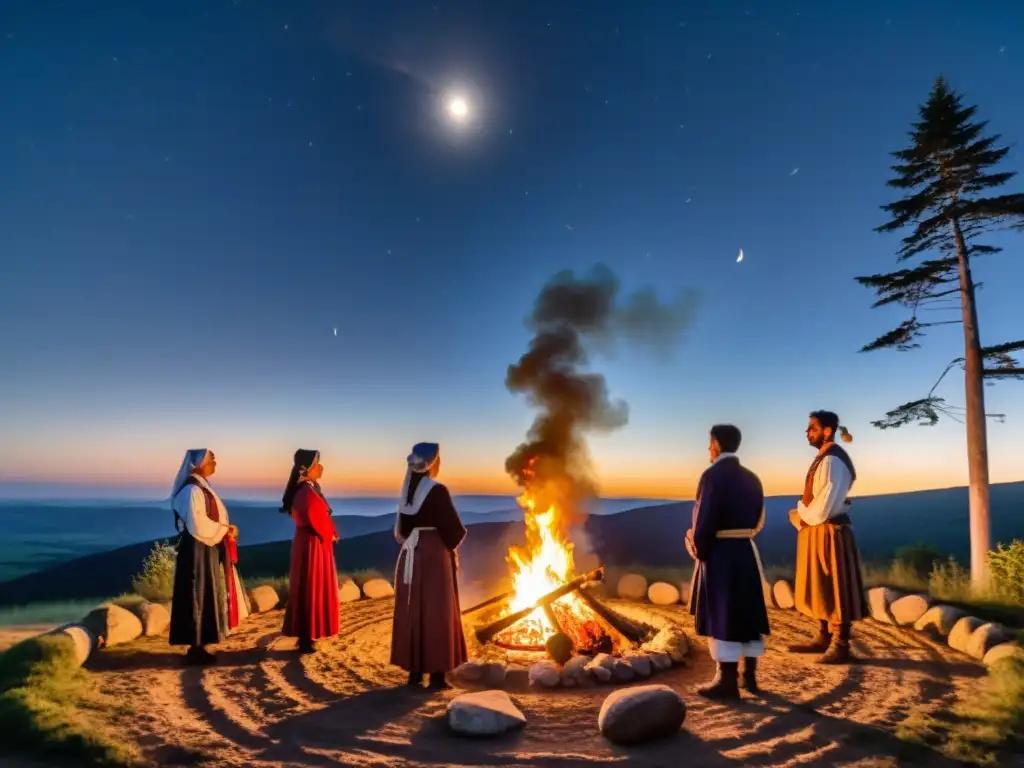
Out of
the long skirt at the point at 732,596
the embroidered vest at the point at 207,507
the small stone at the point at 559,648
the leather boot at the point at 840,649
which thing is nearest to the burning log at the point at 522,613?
the small stone at the point at 559,648

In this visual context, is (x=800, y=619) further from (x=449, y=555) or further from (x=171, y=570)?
(x=171, y=570)

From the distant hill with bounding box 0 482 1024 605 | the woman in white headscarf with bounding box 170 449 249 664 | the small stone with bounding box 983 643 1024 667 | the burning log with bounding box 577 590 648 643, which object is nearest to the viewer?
the small stone with bounding box 983 643 1024 667

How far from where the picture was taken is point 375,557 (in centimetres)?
3123

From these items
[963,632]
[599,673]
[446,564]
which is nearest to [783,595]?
[963,632]

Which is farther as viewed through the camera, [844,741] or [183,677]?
[183,677]

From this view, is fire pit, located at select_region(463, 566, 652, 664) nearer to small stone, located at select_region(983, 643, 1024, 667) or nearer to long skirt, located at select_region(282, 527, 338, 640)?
long skirt, located at select_region(282, 527, 338, 640)

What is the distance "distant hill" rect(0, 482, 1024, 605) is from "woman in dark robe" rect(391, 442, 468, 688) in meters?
7.14

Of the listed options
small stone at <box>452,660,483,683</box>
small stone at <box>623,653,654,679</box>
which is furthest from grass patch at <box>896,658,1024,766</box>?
small stone at <box>452,660,483,683</box>

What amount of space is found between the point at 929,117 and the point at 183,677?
638 inches

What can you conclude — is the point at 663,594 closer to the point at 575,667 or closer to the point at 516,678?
the point at 575,667

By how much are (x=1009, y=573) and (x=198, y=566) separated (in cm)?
1202

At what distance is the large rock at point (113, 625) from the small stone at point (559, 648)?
5801 mm

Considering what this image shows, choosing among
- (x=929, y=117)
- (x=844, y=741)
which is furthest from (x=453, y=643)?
(x=929, y=117)

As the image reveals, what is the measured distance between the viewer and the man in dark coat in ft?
21.4
